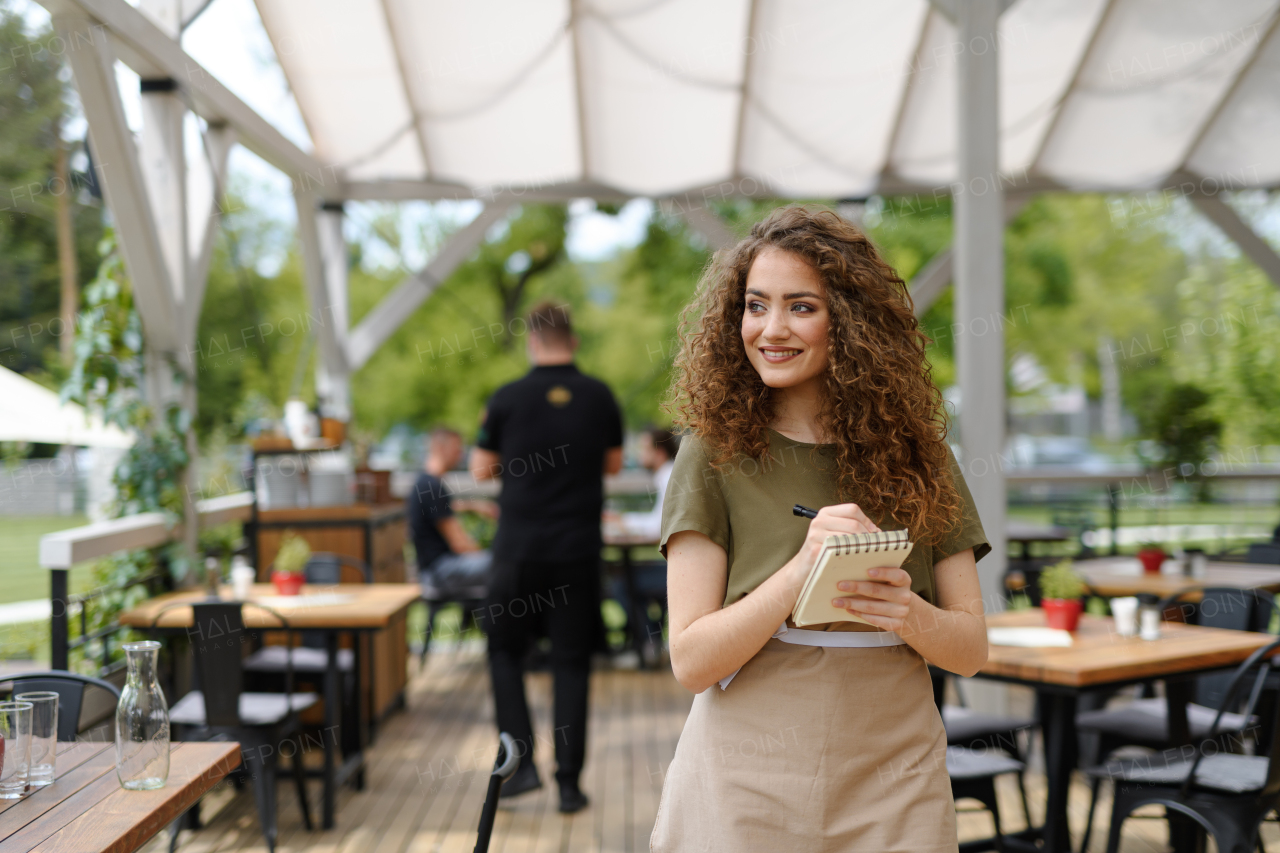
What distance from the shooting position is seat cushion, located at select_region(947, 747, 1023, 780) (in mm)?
2887

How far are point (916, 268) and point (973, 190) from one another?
34.7ft

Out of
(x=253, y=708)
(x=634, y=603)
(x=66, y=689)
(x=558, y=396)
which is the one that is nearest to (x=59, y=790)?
(x=66, y=689)

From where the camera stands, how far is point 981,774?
288cm

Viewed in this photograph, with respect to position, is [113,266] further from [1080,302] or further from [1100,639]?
[1080,302]

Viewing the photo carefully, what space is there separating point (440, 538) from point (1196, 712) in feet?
13.6

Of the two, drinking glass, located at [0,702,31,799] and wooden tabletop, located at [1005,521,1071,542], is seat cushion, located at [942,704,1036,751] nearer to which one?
drinking glass, located at [0,702,31,799]


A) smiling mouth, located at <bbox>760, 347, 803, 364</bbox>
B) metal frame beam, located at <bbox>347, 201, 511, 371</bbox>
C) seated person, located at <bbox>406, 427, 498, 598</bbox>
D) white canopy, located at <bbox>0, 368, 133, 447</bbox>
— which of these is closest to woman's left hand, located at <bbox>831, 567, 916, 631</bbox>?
smiling mouth, located at <bbox>760, 347, 803, 364</bbox>

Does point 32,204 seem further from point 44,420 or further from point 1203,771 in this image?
point 1203,771

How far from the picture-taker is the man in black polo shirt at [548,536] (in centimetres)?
396

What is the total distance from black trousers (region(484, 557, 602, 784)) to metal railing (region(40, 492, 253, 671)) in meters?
1.40

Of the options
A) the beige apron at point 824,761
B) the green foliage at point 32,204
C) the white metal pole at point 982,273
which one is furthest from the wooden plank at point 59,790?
the green foliage at point 32,204

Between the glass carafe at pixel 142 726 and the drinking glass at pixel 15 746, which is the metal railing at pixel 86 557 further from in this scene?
the glass carafe at pixel 142 726

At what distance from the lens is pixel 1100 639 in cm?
327

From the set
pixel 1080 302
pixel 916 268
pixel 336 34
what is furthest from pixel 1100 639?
pixel 1080 302
